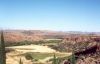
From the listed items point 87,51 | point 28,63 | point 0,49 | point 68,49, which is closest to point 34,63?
point 28,63

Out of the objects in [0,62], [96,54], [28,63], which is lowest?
[28,63]

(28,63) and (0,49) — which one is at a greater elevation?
(0,49)

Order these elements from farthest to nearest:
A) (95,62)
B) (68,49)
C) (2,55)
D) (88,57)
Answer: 1. (68,49)
2. (88,57)
3. (95,62)
4. (2,55)

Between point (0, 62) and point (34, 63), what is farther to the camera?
point (34, 63)

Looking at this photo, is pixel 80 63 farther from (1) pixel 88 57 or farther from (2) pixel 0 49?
(2) pixel 0 49

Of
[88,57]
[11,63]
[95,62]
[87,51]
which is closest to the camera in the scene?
[95,62]

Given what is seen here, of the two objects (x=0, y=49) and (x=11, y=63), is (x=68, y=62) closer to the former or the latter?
(x=11, y=63)

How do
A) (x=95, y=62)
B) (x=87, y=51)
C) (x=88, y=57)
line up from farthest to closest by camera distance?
(x=87, y=51) < (x=88, y=57) < (x=95, y=62)

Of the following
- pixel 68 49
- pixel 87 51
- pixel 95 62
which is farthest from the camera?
pixel 68 49

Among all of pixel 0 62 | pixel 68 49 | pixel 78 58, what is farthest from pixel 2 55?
pixel 68 49
